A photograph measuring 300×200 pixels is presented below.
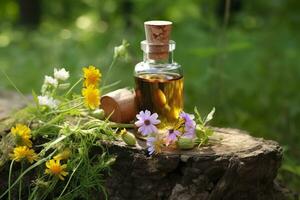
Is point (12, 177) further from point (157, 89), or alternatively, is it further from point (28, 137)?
point (157, 89)

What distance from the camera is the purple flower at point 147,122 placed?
2.08 m

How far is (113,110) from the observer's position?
2.27 meters

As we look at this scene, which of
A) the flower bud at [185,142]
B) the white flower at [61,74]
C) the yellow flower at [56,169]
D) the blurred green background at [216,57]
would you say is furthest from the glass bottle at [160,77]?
the blurred green background at [216,57]

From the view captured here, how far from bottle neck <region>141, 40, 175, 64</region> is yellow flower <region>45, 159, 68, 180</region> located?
494 millimetres

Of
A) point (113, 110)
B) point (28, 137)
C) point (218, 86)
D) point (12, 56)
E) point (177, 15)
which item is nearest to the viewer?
point (28, 137)

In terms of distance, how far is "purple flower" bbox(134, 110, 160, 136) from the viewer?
6.82 feet

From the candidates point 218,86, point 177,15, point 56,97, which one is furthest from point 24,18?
point 56,97

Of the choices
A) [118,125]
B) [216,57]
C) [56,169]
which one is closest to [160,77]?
[118,125]

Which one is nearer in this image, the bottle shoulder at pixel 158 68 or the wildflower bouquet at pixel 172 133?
the wildflower bouquet at pixel 172 133

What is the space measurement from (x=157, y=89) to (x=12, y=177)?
0.64 m

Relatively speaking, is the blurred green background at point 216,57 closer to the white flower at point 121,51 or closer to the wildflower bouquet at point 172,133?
the white flower at point 121,51

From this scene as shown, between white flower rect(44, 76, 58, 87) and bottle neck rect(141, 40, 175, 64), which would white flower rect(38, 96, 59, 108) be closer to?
white flower rect(44, 76, 58, 87)

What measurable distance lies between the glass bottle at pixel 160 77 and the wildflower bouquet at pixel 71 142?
0.05 meters

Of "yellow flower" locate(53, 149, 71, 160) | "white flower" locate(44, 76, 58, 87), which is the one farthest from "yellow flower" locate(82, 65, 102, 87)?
"yellow flower" locate(53, 149, 71, 160)
